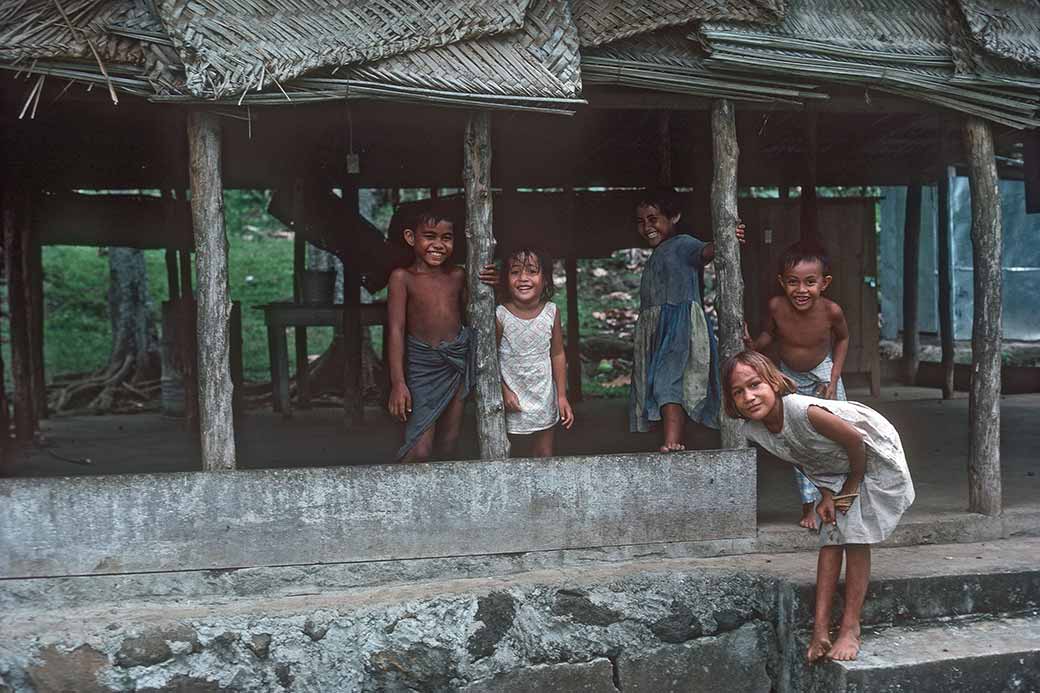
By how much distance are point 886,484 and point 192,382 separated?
5.80 metres

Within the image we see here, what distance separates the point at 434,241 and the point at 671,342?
1.25 m

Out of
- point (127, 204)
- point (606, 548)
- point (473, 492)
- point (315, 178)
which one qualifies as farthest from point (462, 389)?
point (127, 204)

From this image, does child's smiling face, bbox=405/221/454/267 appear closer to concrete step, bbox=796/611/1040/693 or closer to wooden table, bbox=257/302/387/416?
concrete step, bbox=796/611/1040/693

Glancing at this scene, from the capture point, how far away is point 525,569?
456 centimetres

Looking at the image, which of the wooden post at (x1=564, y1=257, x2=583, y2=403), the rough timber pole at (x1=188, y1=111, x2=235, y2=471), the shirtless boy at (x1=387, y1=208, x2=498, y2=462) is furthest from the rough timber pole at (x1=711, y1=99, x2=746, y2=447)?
the wooden post at (x1=564, y1=257, x2=583, y2=403)

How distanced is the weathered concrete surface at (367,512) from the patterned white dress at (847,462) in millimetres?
770

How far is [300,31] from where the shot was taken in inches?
161

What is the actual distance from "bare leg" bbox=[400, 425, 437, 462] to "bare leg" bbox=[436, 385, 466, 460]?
0.10m

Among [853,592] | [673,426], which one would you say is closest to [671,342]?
[673,426]

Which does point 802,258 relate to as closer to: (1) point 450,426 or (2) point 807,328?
(2) point 807,328

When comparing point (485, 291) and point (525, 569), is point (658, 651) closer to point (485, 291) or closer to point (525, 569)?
point (525, 569)

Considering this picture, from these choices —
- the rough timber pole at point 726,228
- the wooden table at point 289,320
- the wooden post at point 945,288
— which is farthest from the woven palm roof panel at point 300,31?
the wooden post at point 945,288

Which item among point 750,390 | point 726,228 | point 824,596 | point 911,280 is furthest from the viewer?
point 911,280

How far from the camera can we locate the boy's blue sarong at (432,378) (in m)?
4.94
